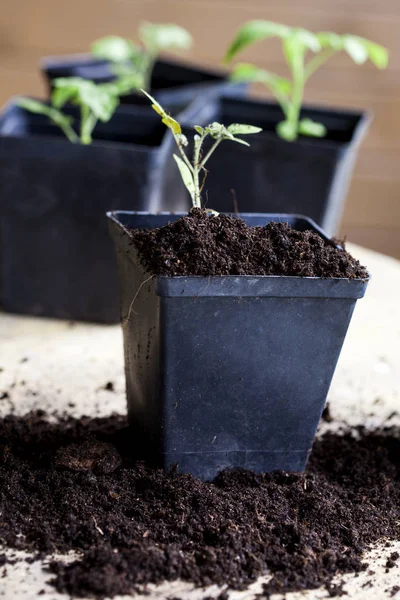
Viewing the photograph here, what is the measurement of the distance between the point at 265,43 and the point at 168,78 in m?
0.53

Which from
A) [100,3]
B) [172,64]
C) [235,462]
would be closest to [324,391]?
[235,462]

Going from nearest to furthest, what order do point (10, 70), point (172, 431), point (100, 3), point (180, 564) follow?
point (180, 564) → point (172, 431) → point (100, 3) → point (10, 70)

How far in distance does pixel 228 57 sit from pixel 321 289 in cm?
77

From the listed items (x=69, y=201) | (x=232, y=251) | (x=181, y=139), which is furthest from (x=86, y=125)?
(x=232, y=251)

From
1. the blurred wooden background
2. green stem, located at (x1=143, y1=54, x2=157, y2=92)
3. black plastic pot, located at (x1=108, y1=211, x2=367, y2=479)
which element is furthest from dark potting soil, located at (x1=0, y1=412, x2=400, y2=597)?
the blurred wooden background

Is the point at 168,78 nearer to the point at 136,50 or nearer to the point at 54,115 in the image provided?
the point at 136,50

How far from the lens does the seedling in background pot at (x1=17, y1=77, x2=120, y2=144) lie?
1.28m

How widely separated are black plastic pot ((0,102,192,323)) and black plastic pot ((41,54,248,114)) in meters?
0.34

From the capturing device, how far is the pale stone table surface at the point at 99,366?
1.15 m

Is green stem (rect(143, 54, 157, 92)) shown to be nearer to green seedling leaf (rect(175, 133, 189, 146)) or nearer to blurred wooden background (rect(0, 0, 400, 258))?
blurred wooden background (rect(0, 0, 400, 258))

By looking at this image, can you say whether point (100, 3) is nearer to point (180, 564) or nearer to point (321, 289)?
point (321, 289)

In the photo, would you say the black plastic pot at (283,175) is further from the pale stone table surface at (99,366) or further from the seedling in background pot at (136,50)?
the seedling in background pot at (136,50)

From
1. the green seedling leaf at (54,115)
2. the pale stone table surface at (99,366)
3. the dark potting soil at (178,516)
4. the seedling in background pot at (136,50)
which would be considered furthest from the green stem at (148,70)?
the dark potting soil at (178,516)

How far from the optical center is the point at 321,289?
0.83 meters
